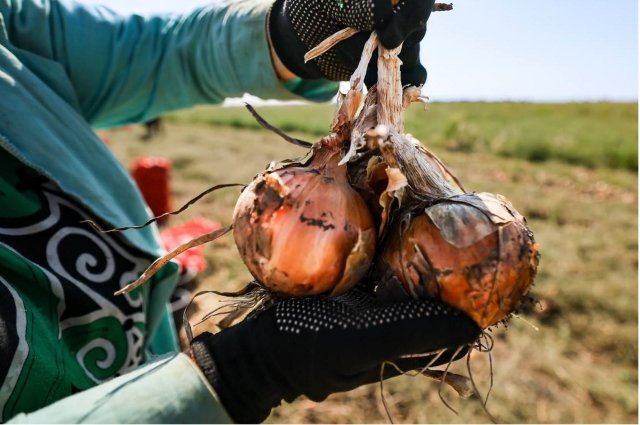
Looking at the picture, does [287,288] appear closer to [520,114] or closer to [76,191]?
[76,191]

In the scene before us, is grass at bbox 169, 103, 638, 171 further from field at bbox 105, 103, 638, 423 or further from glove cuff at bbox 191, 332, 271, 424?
glove cuff at bbox 191, 332, 271, 424

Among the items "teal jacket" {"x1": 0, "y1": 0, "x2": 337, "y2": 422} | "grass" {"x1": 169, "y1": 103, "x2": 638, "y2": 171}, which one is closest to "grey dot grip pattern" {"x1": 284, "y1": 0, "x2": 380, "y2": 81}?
"teal jacket" {"x1": 0, "y1": 0, "x2": 337, "y2": 422}

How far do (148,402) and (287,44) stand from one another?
2.73 feet

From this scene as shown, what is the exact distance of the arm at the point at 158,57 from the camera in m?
1.18

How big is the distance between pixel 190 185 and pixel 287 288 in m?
4.59

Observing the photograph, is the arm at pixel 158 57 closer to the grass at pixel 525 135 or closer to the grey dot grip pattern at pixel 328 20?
the grey dot grip pattern at pixel 328 20

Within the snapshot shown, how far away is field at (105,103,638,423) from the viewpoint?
77.6 inches

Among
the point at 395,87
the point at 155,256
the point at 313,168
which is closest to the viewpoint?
the point at 313,168

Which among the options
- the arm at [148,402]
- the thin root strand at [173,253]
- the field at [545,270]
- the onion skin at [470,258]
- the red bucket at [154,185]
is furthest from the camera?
the red bucket at [154,185]

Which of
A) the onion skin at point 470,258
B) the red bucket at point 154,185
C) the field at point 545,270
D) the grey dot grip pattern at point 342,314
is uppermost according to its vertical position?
the onion skin at point 470,258

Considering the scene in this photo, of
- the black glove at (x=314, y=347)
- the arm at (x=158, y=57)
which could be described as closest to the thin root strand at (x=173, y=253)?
the black glove at (x=314, y=347)

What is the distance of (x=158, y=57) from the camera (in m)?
1.30

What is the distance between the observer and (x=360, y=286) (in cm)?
89

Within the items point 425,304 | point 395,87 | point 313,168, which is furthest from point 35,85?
point 425,304
